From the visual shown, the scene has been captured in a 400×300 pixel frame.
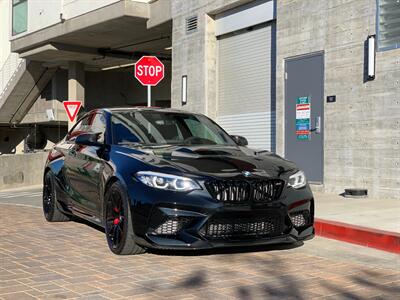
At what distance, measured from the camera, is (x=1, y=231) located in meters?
7.67

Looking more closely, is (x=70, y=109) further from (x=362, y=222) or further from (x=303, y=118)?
(x=362, y=222)

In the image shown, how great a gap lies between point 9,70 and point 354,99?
21.6m

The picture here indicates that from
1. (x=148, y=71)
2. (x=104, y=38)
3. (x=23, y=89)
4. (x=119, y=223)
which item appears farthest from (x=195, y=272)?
(x=23, y=89)

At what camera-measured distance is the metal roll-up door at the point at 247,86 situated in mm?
12961

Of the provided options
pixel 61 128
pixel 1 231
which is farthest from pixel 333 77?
pixel 61 128

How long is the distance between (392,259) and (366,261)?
1.07 feet

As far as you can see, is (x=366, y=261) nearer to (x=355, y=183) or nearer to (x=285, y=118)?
(x=355, y=183)

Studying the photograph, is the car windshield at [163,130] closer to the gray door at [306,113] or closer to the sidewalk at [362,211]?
the sidewalk at [362,211]

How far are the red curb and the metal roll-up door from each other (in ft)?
17.9

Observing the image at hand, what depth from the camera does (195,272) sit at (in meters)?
5.18

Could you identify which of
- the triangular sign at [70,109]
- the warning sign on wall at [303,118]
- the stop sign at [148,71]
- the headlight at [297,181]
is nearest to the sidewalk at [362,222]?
the headlight at [297,181]

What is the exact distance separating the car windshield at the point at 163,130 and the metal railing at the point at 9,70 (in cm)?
2162

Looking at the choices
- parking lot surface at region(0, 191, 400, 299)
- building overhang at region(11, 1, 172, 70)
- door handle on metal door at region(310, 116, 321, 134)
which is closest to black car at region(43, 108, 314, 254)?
parking lot surface at region(0, 191, 400, 299)

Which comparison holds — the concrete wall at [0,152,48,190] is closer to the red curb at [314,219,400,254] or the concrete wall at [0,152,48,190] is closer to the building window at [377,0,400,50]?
the building window at [377,0,400,50]
